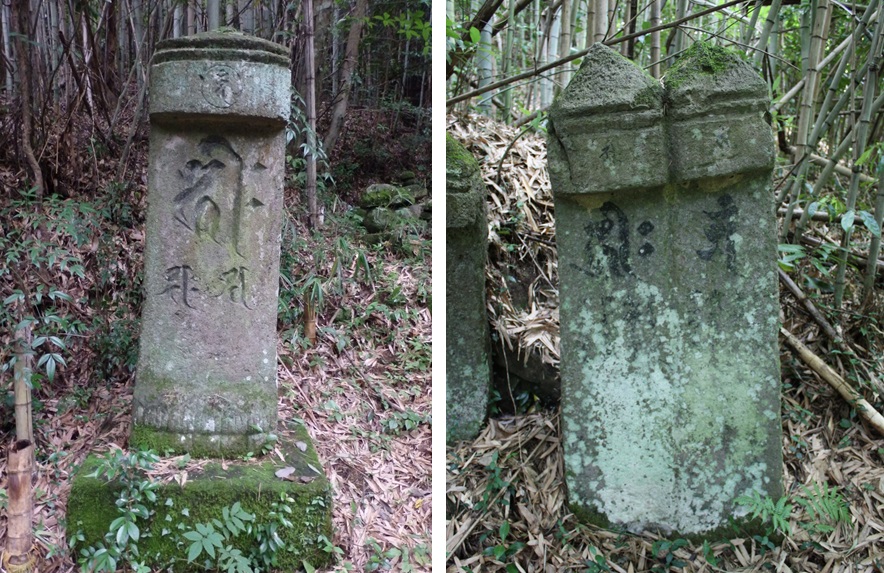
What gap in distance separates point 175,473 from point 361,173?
2660 mm

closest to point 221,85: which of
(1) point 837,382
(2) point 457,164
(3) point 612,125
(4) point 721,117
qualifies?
(2) point 457,164

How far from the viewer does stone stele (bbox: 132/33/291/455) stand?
2.39 metres

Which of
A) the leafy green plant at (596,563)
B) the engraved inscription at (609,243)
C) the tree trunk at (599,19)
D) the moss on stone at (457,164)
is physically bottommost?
the leafy green plant at (596,563)

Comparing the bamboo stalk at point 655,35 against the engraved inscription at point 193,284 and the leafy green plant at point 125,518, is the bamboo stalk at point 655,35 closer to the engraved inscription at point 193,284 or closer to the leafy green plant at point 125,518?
the engraved inscription at point 193,284

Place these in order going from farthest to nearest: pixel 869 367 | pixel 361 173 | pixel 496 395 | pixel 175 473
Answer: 1. pixel 361 173
2. pixel 496 395
3. pixel 869 367
4. pixel 175 473

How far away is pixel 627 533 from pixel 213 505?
147 centimetres

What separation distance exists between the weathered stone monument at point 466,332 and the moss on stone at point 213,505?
2.11 ft

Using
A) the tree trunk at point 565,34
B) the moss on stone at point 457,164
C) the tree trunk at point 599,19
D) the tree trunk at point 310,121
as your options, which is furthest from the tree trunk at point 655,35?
the tree trunk at point 310,121

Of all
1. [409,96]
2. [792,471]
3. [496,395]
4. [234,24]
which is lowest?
[792,471]

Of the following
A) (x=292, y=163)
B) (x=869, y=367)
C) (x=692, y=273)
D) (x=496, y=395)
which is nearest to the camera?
(x=692, y=273)

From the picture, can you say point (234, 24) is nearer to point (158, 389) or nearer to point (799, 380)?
point (158, 389)

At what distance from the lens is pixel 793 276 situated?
2.96 metres

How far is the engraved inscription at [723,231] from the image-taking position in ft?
6.99

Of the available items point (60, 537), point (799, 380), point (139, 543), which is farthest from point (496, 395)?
point (60, 537)
